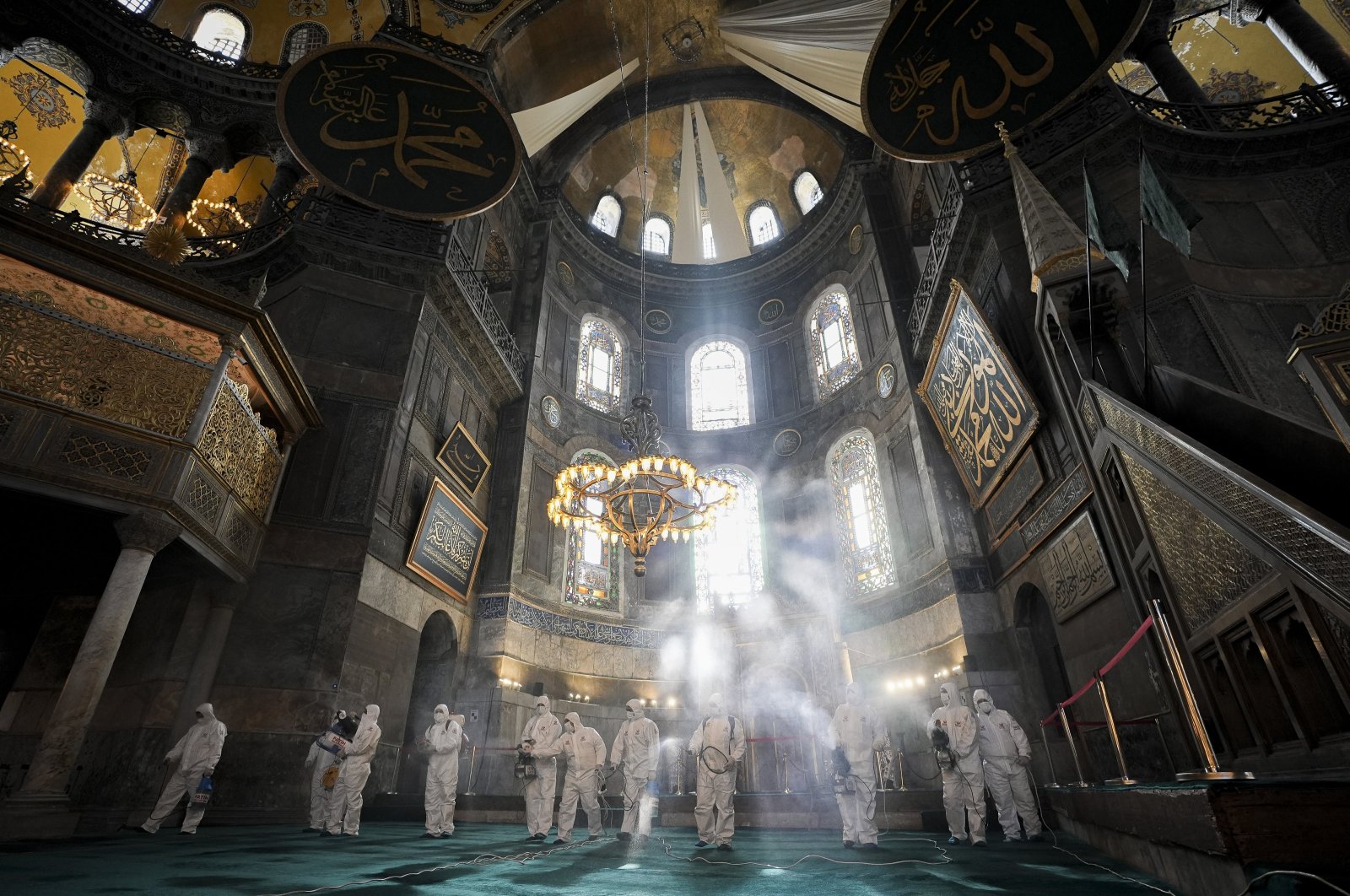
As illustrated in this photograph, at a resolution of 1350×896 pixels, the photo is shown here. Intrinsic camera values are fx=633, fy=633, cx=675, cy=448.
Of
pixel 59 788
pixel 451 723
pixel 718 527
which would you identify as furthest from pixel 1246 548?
pixel 718 527

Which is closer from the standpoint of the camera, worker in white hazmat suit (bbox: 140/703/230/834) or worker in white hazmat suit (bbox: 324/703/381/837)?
worker in white hazmat suit (bbox: 140/703/230/834)

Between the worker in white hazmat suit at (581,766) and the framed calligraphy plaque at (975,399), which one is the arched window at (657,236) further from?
the worker in white hazmat suit at (581,766)

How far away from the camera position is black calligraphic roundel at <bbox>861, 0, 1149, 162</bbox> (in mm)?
7422

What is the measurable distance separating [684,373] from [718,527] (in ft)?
12.4

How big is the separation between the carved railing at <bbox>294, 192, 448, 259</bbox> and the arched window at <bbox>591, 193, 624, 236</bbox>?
6.25 meters

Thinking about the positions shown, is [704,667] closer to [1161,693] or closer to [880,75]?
[1161,693]

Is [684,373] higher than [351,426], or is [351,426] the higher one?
[684,373]

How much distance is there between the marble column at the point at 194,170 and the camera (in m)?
9.72

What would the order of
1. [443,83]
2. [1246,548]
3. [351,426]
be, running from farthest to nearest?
[443,83] < [351,426] < [1246,548]

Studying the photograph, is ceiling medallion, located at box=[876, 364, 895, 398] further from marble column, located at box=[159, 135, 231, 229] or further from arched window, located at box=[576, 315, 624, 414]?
marble column, located at box=[159, 135, 231, 229]

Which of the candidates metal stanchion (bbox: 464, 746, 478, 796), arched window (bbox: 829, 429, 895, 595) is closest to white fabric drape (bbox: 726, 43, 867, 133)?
arched window (bbox: 829, 429, 895, 595)

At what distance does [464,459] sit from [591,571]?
3.20m

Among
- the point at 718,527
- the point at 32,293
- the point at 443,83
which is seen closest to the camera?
the point at 32,293

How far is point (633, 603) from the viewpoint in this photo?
1152cm
